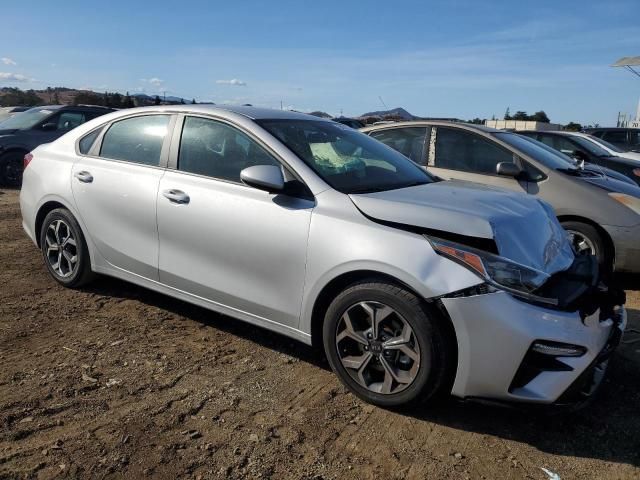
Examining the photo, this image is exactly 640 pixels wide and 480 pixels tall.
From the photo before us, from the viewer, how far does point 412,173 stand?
162 inches

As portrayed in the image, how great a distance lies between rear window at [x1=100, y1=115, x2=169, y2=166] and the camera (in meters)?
4.19

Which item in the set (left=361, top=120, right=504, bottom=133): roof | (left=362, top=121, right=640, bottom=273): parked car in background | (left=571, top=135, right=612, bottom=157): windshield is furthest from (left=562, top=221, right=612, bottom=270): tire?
(left=571, top=135, right=612, bottom=157): windshield

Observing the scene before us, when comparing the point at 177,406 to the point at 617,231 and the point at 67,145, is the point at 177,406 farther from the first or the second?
the point at 617,231

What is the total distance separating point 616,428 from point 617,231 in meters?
2.87

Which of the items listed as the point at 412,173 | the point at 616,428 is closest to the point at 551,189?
the point at 412,173

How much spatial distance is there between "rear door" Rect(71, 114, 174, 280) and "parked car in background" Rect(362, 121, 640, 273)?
3353mm

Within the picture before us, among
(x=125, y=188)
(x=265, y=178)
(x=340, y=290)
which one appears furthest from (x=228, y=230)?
(x=125, y=188)

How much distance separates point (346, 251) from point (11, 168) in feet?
34.3

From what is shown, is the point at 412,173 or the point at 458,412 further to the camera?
the point at 412,173

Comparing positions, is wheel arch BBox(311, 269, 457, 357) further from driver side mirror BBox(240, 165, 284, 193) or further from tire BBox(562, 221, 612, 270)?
tire BBox(562, 221, 612, 270)

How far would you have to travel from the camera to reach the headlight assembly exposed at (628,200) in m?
5.44

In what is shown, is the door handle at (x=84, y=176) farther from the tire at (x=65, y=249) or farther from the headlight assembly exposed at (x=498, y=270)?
the headlight assembly exposed at (x=498, y=270)

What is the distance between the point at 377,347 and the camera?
9.96 feet

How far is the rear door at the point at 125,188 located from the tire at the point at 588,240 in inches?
154
